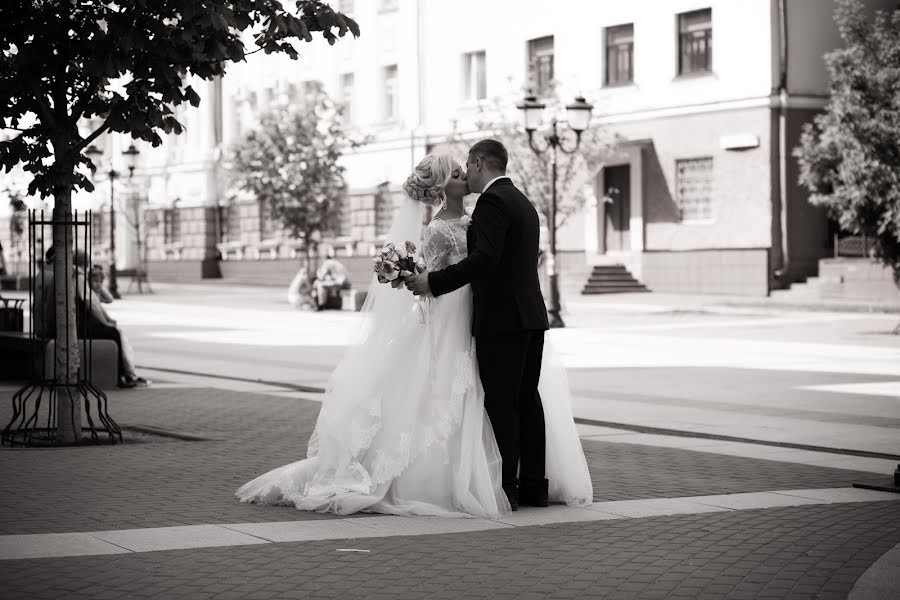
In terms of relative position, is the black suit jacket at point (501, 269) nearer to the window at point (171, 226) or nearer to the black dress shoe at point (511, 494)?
the black dress shoe at point (511, 494)

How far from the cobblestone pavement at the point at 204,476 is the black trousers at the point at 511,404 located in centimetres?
57

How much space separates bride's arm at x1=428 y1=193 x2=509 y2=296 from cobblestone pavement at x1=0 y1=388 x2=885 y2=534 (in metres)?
1.50

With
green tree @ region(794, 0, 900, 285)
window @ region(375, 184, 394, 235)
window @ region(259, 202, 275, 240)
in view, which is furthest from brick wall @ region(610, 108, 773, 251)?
window @ region(259, 202, 275, 240)

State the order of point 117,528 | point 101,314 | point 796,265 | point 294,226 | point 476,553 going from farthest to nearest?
point 294,226, point 796,265, point 101,314, point 117,528, point 476,553

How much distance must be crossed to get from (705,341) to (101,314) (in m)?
10.7

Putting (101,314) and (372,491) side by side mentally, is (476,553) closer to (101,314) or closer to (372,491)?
(372,491)

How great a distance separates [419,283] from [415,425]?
0.81 metres

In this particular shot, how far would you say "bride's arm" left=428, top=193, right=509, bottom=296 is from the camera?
8.10 metres

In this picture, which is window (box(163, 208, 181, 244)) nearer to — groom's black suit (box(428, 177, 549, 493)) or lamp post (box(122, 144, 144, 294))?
lamp post (box(122, 144, 144, 294))

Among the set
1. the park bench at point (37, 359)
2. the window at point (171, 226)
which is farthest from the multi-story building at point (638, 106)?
the park bench at point (37, 359)

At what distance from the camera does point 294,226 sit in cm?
4000

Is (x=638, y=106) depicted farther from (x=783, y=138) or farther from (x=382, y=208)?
(x=382, y=208)

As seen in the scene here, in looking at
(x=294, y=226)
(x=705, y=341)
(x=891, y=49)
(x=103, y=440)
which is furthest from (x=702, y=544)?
A: (x=294, y=226)

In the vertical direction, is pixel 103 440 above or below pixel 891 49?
below
